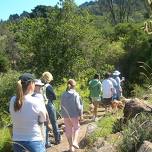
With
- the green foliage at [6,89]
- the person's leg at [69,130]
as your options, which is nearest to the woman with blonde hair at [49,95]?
A: the person's leg at [69,130]

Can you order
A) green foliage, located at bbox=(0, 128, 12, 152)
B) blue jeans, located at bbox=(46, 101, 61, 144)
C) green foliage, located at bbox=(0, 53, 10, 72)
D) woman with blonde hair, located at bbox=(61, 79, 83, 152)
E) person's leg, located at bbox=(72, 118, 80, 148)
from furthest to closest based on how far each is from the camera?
green foliage, located at bbox=(0, 53, 10, 72) < blue jeans, located at bbox=(46, 101, 61, 144) < green foliage, located at bbox=(0, 128, 12, 152) < person's leg, located at bbox=(72, 118, 80, 148) < woman with blonde hair, located at bbox=(61, 79, 83, 152)

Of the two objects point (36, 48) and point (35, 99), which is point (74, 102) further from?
point (36, 48)

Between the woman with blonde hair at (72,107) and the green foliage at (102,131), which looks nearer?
the green foliage at (102,131)

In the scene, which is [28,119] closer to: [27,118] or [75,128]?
[27,118]

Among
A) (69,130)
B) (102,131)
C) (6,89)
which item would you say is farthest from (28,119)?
(6,89)

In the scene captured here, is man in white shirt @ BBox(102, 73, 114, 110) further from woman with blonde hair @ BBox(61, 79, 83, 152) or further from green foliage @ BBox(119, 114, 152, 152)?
green foliage @ BBox(119, 114, 152, 152)

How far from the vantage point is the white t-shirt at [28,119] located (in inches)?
241

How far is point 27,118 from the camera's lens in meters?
6.14

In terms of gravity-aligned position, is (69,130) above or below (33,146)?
below

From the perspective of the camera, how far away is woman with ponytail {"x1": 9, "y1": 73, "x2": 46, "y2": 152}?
6.12 metres

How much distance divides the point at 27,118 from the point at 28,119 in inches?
0.7

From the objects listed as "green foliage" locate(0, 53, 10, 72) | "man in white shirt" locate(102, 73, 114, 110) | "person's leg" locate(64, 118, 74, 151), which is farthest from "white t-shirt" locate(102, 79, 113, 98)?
"green foliage" locate(0, 53, 10, 72)

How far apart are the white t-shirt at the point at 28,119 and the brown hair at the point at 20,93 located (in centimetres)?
5

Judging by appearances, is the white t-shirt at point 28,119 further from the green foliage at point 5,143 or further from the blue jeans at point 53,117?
the blue jeans at point 53,117
